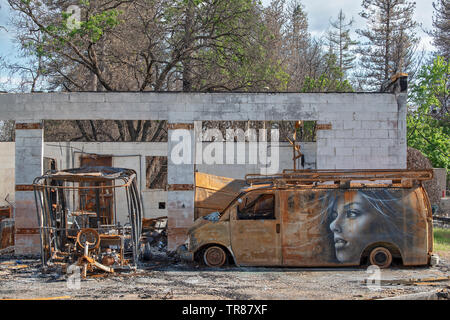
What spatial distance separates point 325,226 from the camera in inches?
409

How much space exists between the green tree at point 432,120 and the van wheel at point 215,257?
1974 centimetres

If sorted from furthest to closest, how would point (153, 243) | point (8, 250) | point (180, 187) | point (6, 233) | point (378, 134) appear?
point (6, 233) < point (153, 243) < point (8, 250) < point (378, 134) < point (180, 187)

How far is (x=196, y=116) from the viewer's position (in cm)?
1289

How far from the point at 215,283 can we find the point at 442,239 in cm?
924

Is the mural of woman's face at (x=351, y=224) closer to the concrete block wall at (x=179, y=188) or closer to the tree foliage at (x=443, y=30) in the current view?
the concrete block wall at (x=179, y=188)

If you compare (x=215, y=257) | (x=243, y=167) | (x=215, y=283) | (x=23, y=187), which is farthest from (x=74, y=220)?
(x=243, y=167)

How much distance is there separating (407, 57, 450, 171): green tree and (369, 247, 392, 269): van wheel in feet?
58.8

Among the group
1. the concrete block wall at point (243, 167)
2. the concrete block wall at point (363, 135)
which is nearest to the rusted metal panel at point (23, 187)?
the concrete block wall at point (243, 167)

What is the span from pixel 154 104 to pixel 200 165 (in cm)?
506

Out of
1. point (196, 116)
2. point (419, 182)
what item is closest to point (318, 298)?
point (419, 182)

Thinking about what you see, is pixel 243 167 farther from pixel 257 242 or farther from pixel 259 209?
pixel 257 242

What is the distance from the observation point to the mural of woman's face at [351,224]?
33.8 ft

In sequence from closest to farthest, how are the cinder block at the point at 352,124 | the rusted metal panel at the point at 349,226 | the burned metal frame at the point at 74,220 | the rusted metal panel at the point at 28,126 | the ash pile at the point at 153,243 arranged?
the burned metal frame at the point at 74,220 → the rusted metal panel at the point at 349,226 → the ash pile at the point at 153,243 → the cinder block at the point at 352,124 → the rusted metal panel at the point at 28,126
